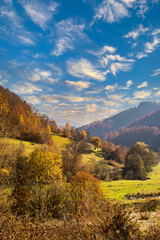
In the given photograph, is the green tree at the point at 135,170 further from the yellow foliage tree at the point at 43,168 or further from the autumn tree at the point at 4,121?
the autumn tree at the point at 4,121

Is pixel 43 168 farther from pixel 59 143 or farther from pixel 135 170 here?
pixel 59 143

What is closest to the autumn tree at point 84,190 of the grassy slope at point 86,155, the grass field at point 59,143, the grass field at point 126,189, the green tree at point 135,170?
the grass field at point 126,189

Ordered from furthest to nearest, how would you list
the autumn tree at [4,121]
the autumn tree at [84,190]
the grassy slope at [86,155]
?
the grassy slope at [86,155] < the autumn tree at [4,121] < the autumn tree at [84,190]

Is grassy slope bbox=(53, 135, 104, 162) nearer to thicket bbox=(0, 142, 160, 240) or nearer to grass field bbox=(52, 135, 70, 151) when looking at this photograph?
grass field bbox=(52, 135, 70, 151)

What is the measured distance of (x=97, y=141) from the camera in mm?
106250

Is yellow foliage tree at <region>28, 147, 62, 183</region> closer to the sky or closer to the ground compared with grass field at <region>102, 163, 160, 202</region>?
closer to the sky

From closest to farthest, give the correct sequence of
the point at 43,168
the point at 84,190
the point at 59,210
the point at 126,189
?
the point at 84,190 → the point at 59,210 → the point at 43,168 → the point at 126,189

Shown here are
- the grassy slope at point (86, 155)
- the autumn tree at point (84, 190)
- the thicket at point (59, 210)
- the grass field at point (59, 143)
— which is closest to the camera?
the thicket at point (59, 210)

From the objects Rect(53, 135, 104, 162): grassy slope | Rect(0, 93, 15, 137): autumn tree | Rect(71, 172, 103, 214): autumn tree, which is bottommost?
Rect(53, 135, 104, 162): grassy slope

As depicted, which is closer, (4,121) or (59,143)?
(4,121)

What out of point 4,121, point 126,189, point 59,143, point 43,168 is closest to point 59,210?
point 43,168

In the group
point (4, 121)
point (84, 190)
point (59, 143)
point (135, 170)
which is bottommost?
point (135, 170)

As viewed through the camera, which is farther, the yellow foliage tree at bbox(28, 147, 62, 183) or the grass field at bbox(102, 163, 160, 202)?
the grass field at bbox(102, 163, 160, 202)

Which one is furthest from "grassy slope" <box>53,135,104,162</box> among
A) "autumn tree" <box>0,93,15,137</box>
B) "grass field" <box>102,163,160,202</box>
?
"autumn tree" <box>0,93,15,137</box>
